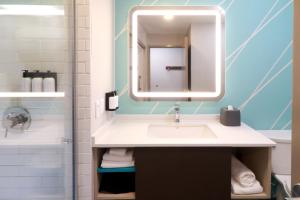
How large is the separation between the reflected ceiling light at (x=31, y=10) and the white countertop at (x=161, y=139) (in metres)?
0.80

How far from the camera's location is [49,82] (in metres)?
1.71

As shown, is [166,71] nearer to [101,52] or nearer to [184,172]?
[101,52]

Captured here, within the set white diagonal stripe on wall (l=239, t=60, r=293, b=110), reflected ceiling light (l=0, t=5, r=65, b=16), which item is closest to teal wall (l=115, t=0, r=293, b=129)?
white diagonal stripe on wall (l=239, t=60, r=293, b=110)

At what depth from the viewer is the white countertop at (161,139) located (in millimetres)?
1647

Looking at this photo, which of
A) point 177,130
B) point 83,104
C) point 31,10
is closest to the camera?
point 83,104

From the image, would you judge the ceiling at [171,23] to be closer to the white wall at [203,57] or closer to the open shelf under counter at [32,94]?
the white wall at [203,57]

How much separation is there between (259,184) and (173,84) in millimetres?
1027

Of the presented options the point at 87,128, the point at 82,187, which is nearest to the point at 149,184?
the point at 82,187

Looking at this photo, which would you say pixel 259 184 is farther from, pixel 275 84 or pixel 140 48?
pixel 140 48

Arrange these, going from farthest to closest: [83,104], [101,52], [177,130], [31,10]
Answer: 1. [177,130]
2. [101,52]
3. [31,10]
4. [83,104]

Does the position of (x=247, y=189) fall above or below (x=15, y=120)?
below

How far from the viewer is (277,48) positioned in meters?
2.29

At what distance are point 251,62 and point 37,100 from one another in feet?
5.64

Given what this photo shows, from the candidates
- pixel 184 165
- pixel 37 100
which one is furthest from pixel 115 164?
pixel 37 100
